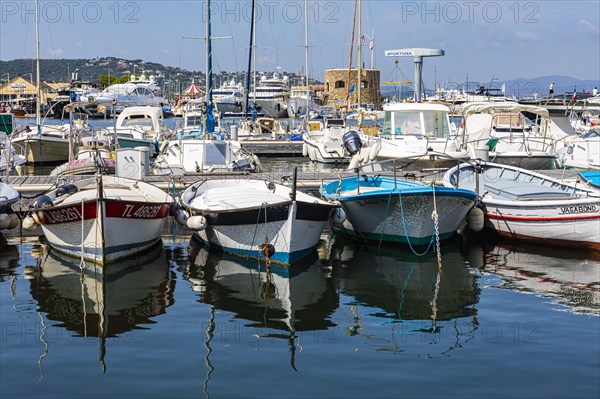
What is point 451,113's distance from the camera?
83.5 feet

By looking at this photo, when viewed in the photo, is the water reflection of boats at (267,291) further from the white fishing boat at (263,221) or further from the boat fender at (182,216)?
the boat fender at (182,216)

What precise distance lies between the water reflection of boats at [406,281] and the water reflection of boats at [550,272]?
2.21ft

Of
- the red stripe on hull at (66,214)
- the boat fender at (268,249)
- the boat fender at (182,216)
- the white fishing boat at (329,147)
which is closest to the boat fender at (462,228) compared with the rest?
the boat fender at (268,249)

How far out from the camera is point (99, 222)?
1388cm

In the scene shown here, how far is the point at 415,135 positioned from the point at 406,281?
1131 cm

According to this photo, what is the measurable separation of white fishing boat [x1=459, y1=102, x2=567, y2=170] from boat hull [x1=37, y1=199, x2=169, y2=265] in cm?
1268

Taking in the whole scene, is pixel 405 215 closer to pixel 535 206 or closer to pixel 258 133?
pixel 535 206

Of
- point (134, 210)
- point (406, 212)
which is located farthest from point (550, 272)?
point (134, 210)

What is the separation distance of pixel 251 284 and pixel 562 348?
5410mm

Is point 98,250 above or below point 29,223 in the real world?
below

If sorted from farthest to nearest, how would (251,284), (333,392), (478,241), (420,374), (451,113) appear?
(451,113), (478,241), (251,284), (420,374), (333,392)

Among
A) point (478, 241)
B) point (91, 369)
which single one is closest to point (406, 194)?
point (478, 241)

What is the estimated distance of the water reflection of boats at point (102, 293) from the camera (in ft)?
36.7

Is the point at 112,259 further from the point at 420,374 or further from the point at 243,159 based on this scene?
the point at 243,159
